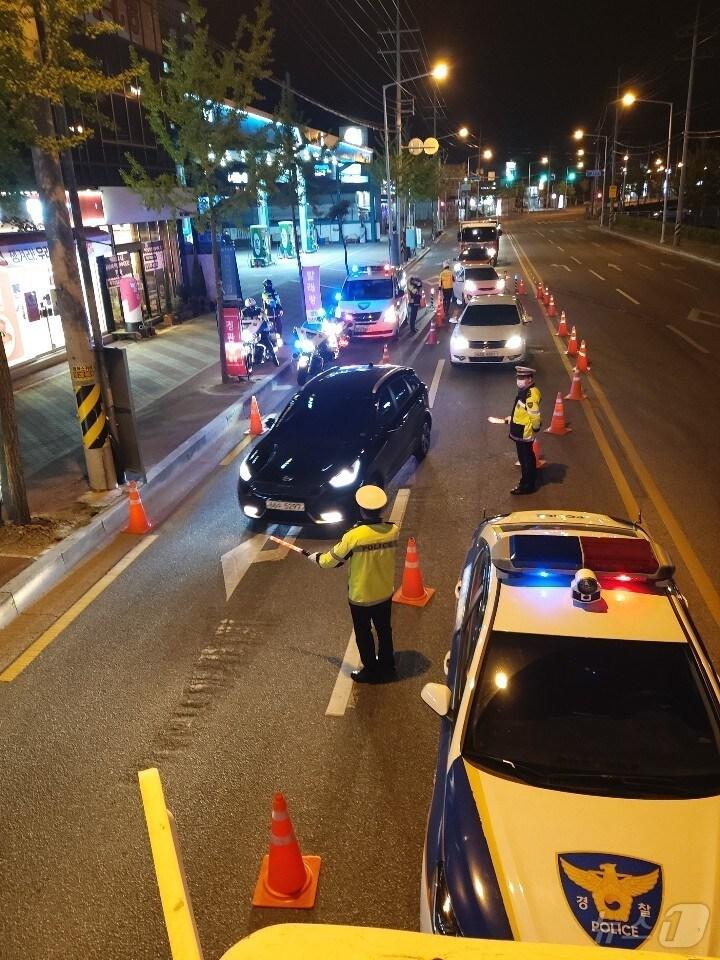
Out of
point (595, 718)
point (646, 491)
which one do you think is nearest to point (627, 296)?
point (646, 491)

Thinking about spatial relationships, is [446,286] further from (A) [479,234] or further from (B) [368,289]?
(A) [479,234]

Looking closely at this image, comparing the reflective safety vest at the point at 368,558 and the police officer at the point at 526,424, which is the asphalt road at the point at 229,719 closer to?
the police officer at the point at 526,424

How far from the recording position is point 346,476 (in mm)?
9031

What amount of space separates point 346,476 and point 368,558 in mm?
3358

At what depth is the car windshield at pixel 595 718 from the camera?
3.56 metres

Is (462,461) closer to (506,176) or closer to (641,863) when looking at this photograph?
(641,863)

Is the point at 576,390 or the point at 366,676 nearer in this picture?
the point at 366,676

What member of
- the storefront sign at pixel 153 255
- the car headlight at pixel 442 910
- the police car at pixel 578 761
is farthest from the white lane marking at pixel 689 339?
the car headlight at pixel 442 910

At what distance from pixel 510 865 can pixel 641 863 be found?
569mm

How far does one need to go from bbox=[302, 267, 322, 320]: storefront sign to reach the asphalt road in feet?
43.3

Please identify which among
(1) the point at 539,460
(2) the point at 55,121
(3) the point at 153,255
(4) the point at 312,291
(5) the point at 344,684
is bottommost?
(5) the point at 344,684

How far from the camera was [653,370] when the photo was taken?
16.9m

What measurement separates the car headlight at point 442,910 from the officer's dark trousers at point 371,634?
2.60 m

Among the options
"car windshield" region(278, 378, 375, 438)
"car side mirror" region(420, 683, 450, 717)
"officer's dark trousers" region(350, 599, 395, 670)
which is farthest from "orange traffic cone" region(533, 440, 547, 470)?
"car side mirror" region(420, 683, 450, 717)
